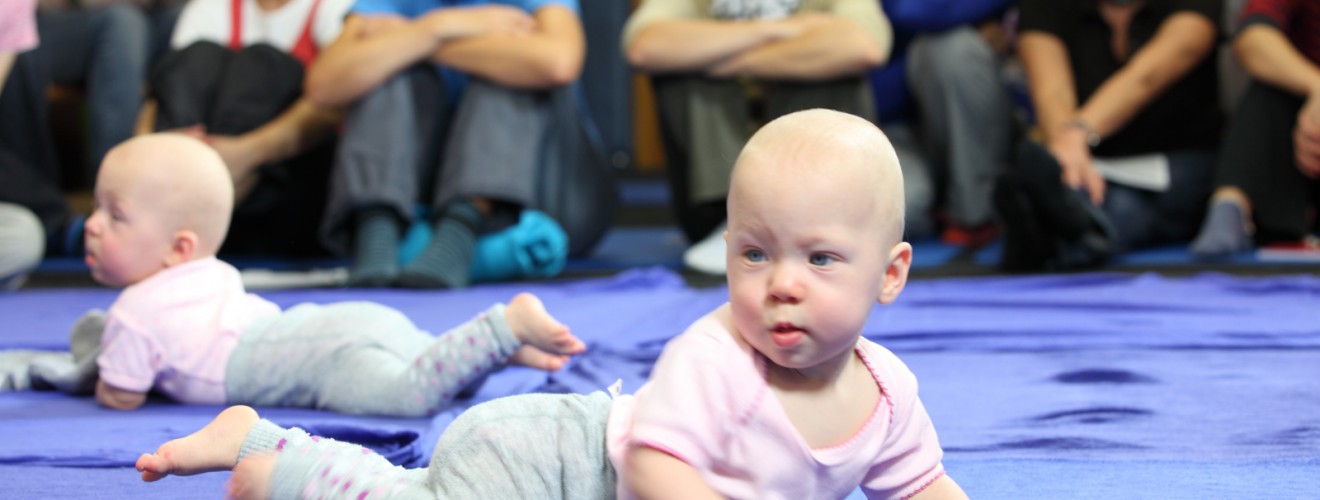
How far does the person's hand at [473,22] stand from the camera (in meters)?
Result: 2.87

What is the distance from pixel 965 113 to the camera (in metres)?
3.36

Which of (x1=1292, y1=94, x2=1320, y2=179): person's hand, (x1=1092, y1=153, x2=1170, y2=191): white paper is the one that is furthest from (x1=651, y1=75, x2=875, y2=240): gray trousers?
(x1=1292, y1=94, x2=1320, y2=179): person's hand

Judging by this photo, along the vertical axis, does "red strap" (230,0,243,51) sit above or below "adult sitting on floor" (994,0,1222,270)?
above

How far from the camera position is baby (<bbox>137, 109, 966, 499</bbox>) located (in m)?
0.93

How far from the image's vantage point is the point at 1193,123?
3271mm

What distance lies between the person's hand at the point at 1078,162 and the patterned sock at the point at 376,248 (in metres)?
1.43

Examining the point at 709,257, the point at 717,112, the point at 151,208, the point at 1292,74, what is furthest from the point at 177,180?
the point at 1292,74

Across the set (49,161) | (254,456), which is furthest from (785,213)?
(49,161)

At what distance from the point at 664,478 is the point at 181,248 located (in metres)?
0.90

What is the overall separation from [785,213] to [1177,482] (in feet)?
1.89

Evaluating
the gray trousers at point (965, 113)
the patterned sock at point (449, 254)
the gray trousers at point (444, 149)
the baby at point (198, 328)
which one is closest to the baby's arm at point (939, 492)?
the baby at point (198, 328)

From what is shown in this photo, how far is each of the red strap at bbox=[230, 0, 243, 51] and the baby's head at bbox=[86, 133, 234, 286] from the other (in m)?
1.70

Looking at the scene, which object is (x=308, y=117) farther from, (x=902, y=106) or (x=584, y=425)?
(x=584, y=425)

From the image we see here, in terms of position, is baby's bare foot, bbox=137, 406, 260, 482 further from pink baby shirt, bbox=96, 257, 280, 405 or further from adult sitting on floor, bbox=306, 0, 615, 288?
adult sitting on floor, bbox=306, 0, 615, 288
